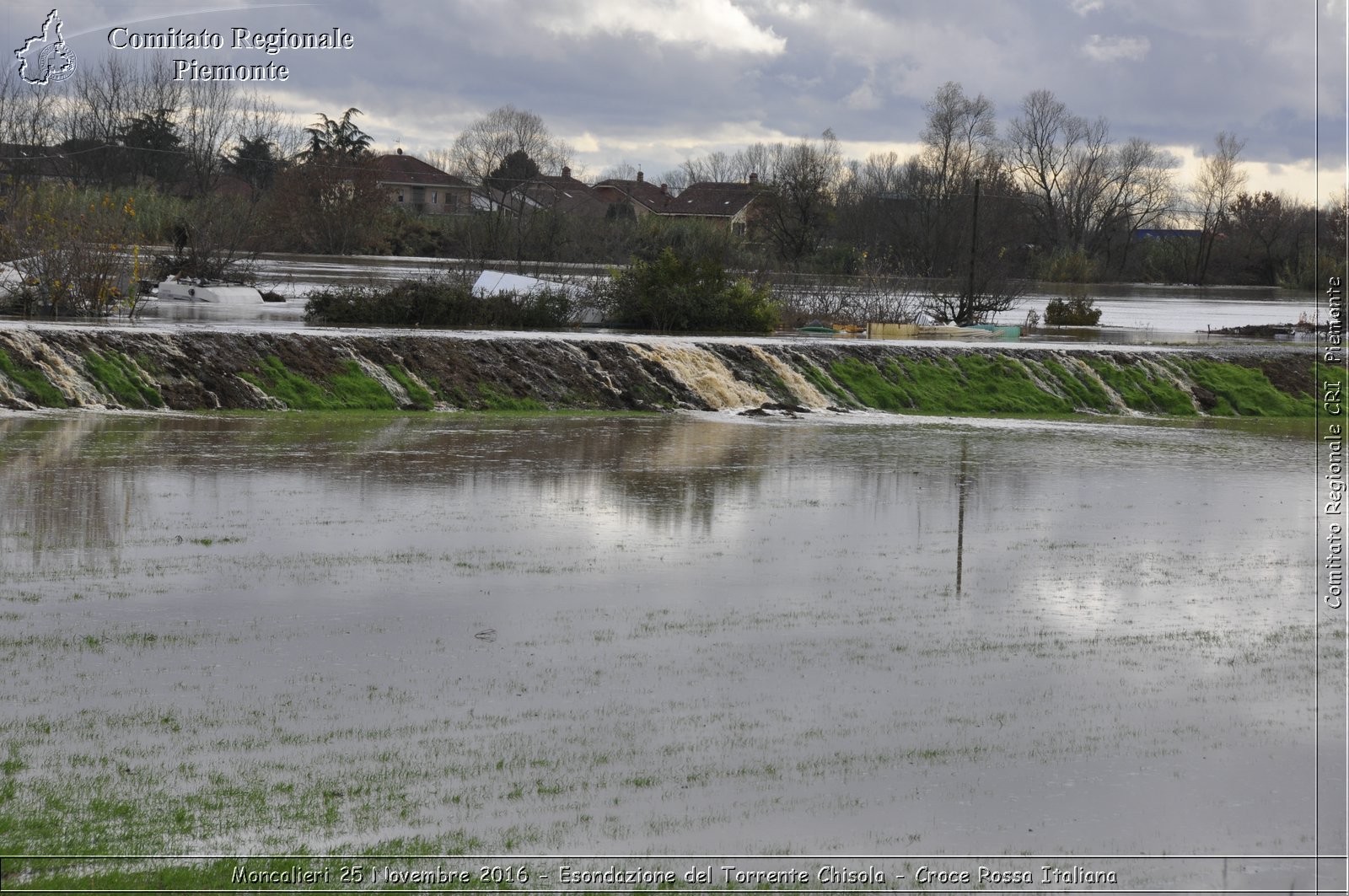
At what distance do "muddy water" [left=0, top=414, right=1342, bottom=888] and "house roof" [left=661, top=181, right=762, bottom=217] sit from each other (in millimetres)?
86746

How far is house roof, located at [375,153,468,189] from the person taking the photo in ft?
330

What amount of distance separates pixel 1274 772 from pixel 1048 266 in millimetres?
A: 91820

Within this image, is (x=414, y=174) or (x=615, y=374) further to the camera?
(x=414, y=174)

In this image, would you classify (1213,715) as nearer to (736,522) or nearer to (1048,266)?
(736,522)

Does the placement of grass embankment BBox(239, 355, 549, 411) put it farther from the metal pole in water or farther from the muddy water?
the metal pole in water

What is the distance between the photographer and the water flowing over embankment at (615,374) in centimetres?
2558

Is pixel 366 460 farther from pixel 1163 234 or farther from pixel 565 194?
pixel 1163 234

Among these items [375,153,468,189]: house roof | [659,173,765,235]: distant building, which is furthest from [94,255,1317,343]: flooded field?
[375,153,468,189]: house roof

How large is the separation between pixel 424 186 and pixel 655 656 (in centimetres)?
9552

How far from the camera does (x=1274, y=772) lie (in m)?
9.10

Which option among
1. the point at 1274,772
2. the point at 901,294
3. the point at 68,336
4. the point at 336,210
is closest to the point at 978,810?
the point at 1274,772

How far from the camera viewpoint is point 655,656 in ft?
36.1

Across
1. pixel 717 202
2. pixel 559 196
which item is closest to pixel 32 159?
pixel 559 196

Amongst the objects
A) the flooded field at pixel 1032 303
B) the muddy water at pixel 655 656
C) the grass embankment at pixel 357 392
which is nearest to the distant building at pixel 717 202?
the flooded field at pixel 1032 303
